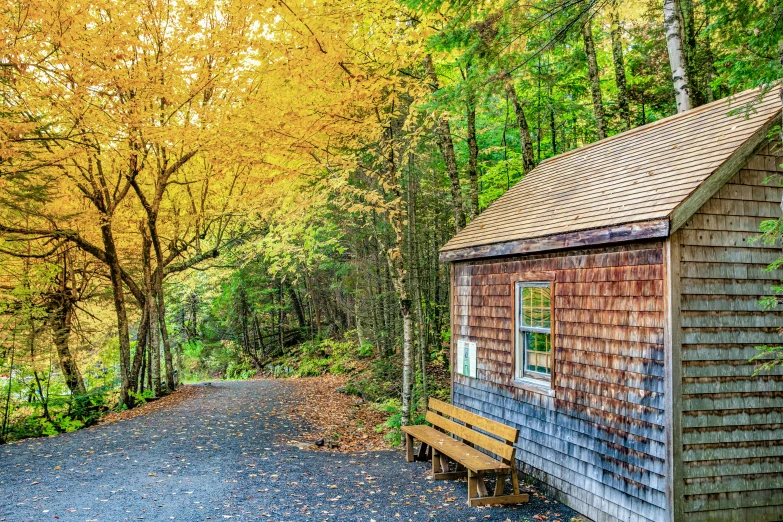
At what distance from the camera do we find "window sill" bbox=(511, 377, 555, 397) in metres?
6.98

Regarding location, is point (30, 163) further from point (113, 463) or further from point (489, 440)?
point (489, 440)

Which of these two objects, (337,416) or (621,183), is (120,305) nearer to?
(337,416)

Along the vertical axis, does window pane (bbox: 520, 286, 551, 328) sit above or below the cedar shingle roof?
below

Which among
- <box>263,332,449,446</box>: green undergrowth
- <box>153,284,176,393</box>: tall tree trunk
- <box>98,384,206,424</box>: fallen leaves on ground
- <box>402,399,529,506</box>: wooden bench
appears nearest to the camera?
<box>402,399,529,506</box>: wooden bench

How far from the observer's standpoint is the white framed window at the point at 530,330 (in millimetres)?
7484

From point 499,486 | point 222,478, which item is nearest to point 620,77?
point 499,486

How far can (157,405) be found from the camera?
14633 millimetres

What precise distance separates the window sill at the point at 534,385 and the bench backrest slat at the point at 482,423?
29.0 inches

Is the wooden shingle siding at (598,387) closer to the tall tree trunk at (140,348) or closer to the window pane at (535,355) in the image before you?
the window pane at (535,355)

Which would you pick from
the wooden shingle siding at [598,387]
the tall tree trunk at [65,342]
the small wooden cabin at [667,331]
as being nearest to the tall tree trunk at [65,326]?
the tall tree trunk at [65,342]

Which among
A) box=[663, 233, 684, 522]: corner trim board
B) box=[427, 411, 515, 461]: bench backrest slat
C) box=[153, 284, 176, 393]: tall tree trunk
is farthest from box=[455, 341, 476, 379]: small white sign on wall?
box=[153, 284, 176, 393]: tall tree trunk

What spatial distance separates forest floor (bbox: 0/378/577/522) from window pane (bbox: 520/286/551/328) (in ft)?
7.58

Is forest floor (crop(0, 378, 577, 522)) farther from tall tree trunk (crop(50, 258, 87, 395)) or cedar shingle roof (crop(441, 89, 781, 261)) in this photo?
tall tree trunk (crop(50, 258, 87, 395))

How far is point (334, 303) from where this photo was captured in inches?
956
